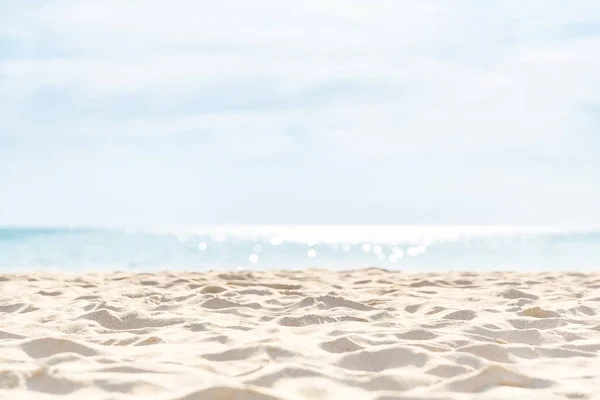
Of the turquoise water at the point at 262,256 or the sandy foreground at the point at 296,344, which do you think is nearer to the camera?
the sandy foreground at the point at 296,344

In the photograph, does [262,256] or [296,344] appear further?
[262,256]

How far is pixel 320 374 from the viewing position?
78.5 inches

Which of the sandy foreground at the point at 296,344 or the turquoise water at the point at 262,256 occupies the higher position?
the sandy foreground at the point at 296,344

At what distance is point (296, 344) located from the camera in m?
2.45

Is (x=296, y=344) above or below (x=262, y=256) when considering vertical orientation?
above

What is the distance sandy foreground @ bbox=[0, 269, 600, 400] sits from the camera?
6.14 ft

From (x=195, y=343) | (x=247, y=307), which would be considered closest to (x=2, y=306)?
(x=247, y=307)

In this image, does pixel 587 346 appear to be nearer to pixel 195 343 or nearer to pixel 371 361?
pixel 371 361

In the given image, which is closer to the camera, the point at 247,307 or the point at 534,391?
the point at 534,391

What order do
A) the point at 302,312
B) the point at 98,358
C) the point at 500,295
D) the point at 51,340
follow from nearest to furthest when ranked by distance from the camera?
the point at 98,358 < the point at 51,340 < the point at 302,312 < the point at 500,295

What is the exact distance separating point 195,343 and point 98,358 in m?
0.48

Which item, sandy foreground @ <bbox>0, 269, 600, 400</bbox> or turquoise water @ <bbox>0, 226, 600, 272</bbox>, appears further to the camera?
turquoise water @ <bbox>0, 226, 600, 272</bbox>

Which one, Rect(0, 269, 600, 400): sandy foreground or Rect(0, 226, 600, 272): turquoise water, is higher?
Rect(0, 269, 600, 400): sandy foreground

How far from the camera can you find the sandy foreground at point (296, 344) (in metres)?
1.87
